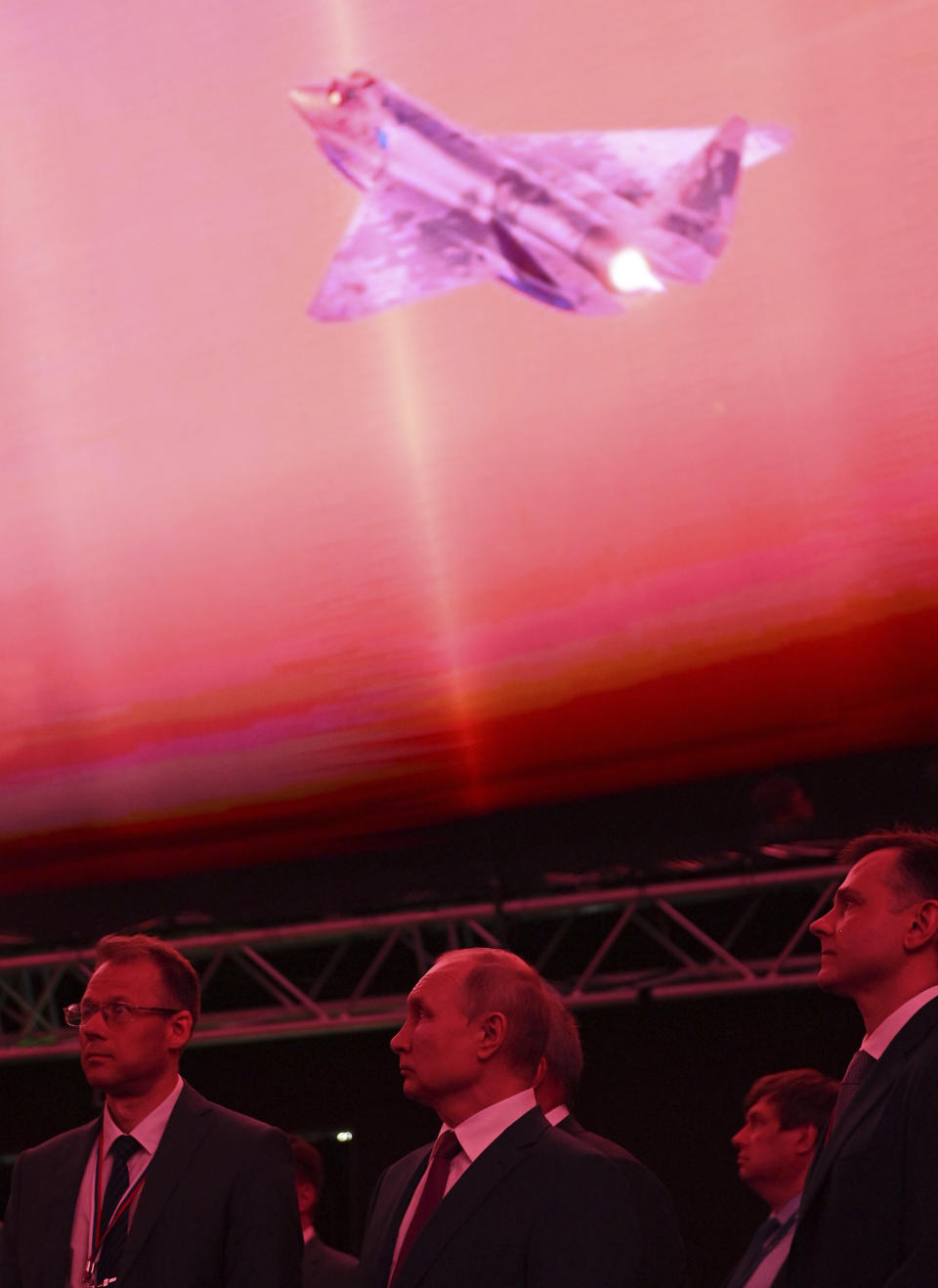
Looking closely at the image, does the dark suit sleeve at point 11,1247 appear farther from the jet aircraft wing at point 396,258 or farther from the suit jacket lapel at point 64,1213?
the jet aircraft wing at point 396,258

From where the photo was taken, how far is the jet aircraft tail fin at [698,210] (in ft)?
15.2

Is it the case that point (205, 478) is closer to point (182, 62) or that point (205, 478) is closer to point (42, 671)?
point (42, 671)

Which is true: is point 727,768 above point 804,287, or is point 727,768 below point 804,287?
below

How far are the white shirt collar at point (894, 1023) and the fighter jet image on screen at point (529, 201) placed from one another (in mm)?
2933

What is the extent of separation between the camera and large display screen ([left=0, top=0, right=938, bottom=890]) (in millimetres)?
4551

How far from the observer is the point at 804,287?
458 cm

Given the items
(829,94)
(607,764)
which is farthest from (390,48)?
(607,764)

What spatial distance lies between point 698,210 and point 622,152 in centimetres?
29

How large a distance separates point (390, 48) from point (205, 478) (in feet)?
4.87

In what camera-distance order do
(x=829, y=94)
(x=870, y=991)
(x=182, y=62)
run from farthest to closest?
(x=182, y=62), (x=829, y=94), (x=870, y=991)

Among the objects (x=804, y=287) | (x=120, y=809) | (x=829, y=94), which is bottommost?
(x=120, y=809)

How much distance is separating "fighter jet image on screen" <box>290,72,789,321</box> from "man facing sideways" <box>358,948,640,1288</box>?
2.87m

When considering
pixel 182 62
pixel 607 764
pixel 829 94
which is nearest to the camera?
pixel 829 94

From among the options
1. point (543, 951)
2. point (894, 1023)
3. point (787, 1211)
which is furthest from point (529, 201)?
point (894, 1023)
